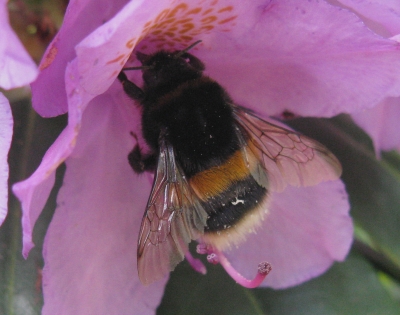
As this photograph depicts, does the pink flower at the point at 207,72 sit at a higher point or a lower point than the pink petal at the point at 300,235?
higher

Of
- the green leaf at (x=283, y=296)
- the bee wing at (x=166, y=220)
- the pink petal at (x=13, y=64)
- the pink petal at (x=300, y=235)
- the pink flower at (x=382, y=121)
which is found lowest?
the green leaf at (x=283, y=296)

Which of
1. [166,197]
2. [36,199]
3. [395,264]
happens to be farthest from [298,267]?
[36,199]

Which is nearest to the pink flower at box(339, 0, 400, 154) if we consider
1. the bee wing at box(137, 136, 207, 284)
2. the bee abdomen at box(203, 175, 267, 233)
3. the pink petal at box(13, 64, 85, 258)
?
the bee abdomen at box(203, 175, 267, 233)

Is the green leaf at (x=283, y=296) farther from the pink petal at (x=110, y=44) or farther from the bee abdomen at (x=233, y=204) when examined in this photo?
the pink petal at (x=110, y=44)

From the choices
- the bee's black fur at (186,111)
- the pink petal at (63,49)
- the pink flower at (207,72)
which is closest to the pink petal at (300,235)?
the pink flower at (207,72)

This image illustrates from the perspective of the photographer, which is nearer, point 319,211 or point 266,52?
point 266,52

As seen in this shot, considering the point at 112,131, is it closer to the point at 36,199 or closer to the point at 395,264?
the point at 36,199

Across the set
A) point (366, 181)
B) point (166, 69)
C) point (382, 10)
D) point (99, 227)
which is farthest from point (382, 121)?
point (99, 227)
